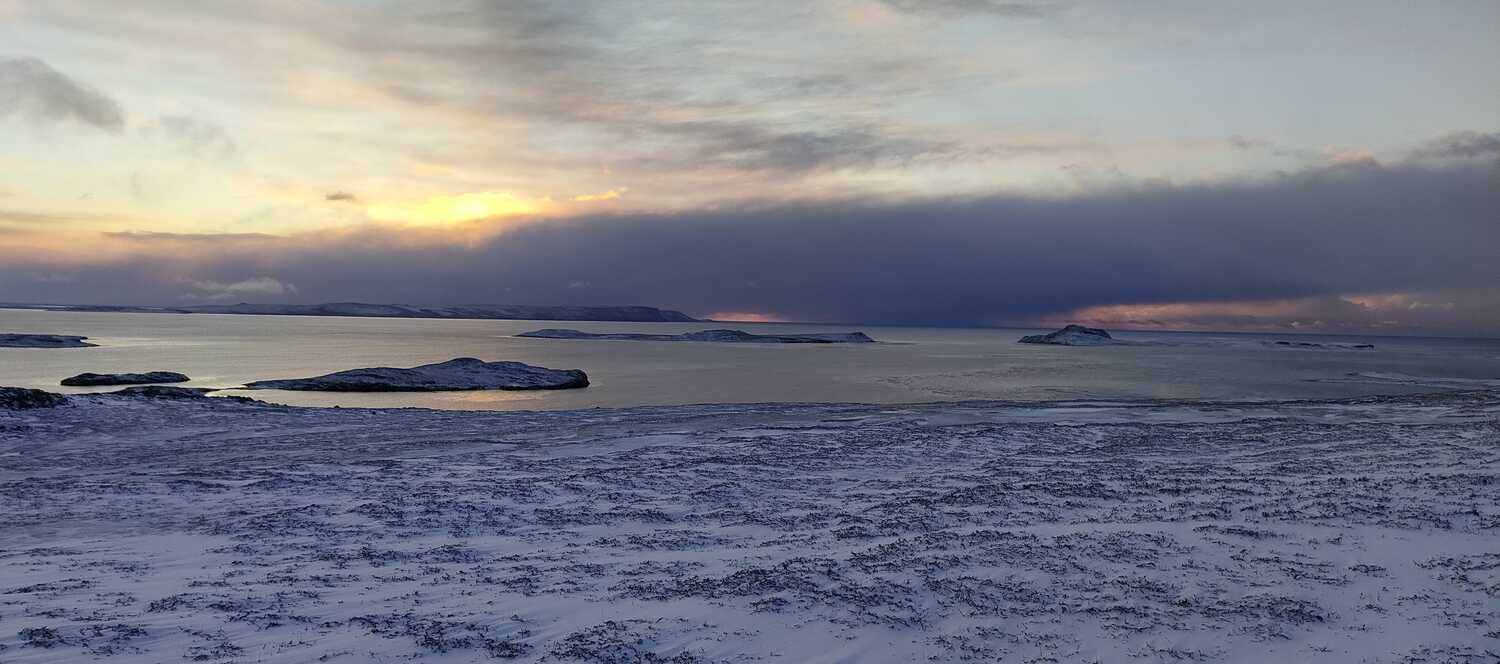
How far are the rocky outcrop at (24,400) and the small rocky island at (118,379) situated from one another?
53.9 ft

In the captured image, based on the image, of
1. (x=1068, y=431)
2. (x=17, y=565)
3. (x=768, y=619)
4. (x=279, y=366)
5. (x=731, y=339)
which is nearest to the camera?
(x=768, y=619)

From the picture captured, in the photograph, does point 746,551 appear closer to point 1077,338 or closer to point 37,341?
point 37,341

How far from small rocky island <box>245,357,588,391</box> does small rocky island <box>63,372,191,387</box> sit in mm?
3933

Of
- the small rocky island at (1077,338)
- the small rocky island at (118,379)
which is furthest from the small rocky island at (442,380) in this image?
the small rocky island at (1077,338)

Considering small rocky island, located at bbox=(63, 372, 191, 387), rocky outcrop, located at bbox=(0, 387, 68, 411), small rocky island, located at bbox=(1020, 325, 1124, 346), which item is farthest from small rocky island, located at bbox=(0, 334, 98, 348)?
small rocky island, located at bbox=(1020, 325, 1124, 346)

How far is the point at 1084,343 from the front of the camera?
479ft

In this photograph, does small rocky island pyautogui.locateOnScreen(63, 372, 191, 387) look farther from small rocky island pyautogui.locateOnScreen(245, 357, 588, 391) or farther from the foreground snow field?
the foreground snow field

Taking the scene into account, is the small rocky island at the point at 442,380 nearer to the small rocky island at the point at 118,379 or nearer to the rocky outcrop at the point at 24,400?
the small rocky island at the point at 118,379

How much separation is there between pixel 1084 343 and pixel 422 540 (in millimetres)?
148687

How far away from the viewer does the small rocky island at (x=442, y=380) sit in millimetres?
38688

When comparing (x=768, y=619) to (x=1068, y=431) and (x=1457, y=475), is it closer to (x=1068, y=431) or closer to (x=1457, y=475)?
(x=1457, y=475)

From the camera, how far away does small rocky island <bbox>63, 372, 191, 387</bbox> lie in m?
38.8

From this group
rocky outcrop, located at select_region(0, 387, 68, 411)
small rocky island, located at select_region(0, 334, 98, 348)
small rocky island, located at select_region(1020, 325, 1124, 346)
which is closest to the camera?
rocky outcrop, located at select_region(0, 387, 68, 411)

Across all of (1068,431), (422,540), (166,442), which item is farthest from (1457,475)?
(166,442)
